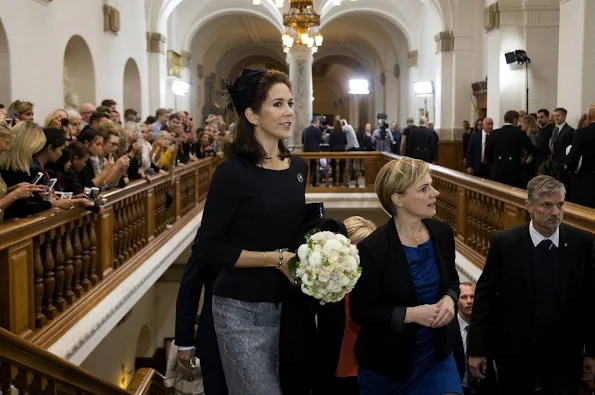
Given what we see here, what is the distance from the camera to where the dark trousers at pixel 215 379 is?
3.01m

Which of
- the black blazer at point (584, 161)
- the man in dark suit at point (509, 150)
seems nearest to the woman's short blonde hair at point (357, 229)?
the black blazer at point (584, 161)

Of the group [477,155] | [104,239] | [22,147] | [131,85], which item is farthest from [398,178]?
[131,85]

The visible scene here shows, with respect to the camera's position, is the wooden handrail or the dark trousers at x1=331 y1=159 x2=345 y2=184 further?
the dark trousers at x1=331 y1=159 x2=345 y2=184

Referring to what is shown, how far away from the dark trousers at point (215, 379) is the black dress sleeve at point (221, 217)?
432 millimetres

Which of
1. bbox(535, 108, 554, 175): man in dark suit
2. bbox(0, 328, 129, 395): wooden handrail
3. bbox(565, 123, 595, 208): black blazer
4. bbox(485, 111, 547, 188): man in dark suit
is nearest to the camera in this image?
bbox(0, 328, 129, 395): wooden handrail

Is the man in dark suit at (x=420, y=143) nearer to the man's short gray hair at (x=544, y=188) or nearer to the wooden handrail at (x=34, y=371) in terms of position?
the man's short gray hair at (x=544, y=188)

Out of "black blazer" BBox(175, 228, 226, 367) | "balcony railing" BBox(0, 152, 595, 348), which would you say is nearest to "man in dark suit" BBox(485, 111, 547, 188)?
"balcony railing" BBox(0, 152, 595, 348)

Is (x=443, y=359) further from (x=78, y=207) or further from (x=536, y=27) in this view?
(x=536, y=27)

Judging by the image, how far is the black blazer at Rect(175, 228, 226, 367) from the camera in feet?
9.80

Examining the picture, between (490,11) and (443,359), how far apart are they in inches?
540

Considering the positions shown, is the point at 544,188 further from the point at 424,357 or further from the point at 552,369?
the point at 424,357

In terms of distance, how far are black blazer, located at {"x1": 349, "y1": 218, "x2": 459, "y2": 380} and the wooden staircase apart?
1406 mm

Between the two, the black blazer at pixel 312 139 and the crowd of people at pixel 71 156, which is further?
the black blazer at pixel 312 139

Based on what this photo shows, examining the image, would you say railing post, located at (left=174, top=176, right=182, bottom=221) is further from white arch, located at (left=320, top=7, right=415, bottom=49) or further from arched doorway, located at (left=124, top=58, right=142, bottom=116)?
white arch, located at (left=320, top=7, right=415, bottom=49)
